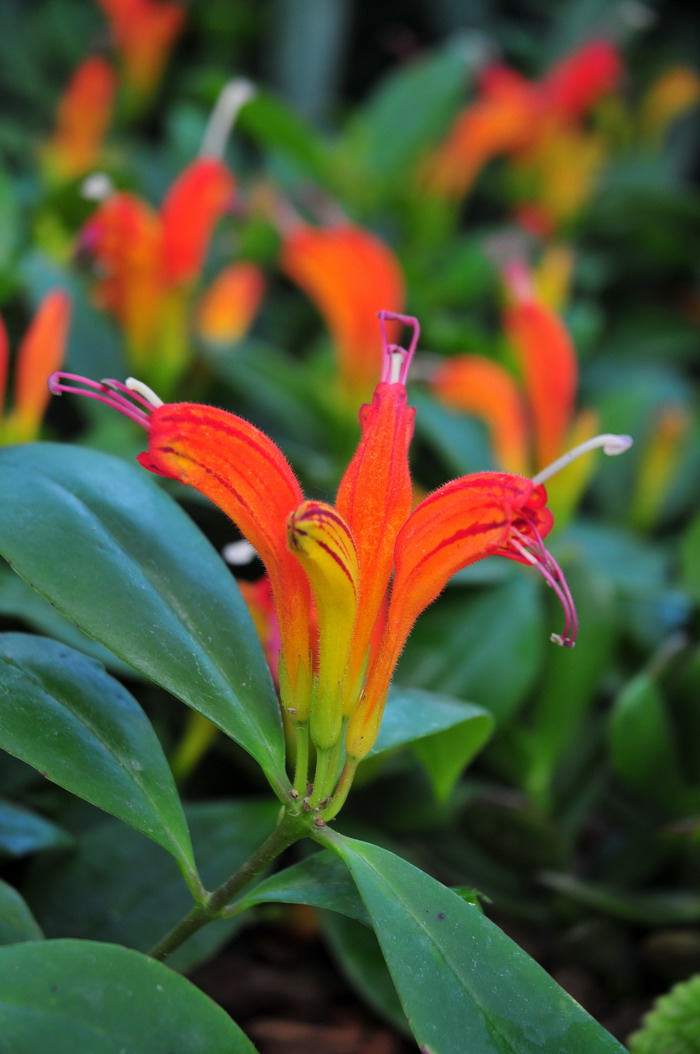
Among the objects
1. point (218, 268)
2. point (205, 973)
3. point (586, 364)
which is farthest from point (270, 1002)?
point (586, 364)

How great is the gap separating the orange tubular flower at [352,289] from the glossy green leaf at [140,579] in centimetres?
62

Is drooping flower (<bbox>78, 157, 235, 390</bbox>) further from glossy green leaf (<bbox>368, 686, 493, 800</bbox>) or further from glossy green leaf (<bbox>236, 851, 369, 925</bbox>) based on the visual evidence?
glossy green leaf (<bbox>236, 851, 369, 925</bbox>)

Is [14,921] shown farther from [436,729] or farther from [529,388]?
[529,388]

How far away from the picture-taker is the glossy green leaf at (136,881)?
73 centimetres

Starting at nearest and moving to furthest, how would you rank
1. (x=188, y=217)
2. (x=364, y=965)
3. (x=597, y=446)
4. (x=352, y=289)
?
1. (x=597, y=446)
2. (x=364, y=965)
3. (x=188, y=217)
4. (x=352, y=289)

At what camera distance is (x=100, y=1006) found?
48 centimetres

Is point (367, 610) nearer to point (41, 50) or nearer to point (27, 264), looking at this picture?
point (27, 264)

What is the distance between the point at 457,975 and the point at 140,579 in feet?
0.89

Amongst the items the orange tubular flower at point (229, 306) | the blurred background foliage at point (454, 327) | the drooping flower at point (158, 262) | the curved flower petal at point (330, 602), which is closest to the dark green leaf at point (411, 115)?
the blurred background foliage at point (454, 327)

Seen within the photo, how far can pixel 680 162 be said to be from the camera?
241cm

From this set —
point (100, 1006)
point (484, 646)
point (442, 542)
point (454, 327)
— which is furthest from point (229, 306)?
point (100, 1006)

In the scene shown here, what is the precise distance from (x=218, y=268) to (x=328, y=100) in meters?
0.82

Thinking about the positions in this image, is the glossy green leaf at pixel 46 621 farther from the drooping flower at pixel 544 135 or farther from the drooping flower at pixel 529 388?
the drooping flower at pixel 544 135

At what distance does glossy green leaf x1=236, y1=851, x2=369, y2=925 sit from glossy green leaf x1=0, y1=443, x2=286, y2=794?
6cm
